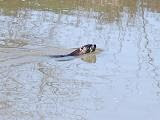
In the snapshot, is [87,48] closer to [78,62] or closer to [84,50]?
[84,50]

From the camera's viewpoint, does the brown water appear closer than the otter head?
Yes

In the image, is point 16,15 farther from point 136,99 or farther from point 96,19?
point 136,99

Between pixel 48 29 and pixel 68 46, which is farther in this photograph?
pixel 48 29

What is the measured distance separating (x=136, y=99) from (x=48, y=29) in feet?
14.4

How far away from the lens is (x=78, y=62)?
384 inches

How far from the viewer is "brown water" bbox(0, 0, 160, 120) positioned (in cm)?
712

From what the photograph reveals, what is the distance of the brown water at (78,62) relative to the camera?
7125 mm

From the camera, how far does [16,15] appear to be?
12773 mm

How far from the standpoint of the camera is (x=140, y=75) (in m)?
8.95

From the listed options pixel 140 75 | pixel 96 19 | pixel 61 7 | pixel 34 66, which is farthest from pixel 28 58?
pixel 61 7

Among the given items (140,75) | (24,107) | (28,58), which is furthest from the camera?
(28,58)

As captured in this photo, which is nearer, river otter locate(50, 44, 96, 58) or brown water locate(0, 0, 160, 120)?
brown water locate(0, 0, 160, 120)

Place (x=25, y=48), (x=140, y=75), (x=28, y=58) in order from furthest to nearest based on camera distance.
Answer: (x=25, y=48) → (x=28, y=58) → (x=140, y=75)

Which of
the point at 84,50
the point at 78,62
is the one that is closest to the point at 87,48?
the point at 84,50
